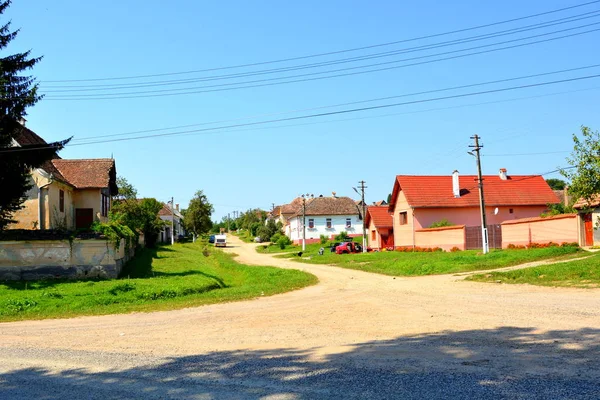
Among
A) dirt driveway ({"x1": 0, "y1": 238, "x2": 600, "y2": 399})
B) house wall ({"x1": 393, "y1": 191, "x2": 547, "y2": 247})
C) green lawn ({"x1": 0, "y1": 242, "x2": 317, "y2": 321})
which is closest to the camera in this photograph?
dirt driveway ({"x1": 0, "y1": 238, "x2": 600, "y2": 399})

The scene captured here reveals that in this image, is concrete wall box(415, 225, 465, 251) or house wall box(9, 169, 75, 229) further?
concrete wall box(415, 225, 465, 251)

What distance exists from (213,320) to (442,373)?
24.9 ft

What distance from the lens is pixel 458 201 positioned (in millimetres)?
48844

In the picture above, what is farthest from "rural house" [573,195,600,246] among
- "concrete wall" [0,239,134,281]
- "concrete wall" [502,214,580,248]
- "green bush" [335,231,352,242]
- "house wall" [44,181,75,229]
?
"green bush" [335,231,352,242]

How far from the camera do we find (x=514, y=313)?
1257 cm

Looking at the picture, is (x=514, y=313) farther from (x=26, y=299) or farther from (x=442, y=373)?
(x=26, y=299)

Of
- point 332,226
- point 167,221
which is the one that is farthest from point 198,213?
point 332,226

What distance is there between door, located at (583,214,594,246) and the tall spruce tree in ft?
91.0

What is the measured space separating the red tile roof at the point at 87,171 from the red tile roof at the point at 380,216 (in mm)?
Answer: 29111

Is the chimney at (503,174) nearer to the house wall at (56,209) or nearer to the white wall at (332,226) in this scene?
the white wall at (332,226)

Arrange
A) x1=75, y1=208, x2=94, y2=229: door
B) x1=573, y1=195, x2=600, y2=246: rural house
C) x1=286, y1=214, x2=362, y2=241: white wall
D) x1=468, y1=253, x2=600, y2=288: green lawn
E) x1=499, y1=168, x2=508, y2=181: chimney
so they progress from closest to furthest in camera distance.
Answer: x1=468, y1=253, x2=600, y2=288: green lawn
x1=573, y1=195, x2=600, y2=246: rural house
x1=75, y1=208, x2=94, y2=229: door
x1=499, y1=168, x2=508, y2=181: chimney
x1=286, y1=214, x2=362, y2=241: white wall

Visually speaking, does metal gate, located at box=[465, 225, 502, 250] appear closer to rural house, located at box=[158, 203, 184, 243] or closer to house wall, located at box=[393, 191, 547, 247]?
house wall, located at box=[393, 191, 547, 247]

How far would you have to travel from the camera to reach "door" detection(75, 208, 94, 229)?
36156mm

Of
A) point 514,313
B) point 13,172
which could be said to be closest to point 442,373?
point 514,313
